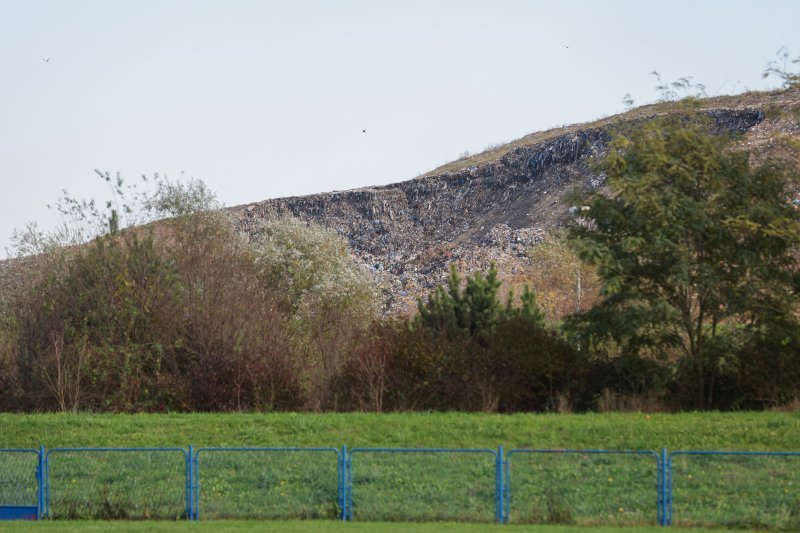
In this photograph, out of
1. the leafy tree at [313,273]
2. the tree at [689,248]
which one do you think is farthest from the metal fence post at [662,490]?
the leafy tree at [313,273]

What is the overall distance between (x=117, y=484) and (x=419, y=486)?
6.30 meters

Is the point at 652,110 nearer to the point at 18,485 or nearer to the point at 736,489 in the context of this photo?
the point at 736,489

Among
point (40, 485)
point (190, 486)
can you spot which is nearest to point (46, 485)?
point (40, 485)

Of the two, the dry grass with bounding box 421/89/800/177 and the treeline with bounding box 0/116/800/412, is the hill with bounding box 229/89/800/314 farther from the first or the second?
the treeline with bounding box 0/116/800/412

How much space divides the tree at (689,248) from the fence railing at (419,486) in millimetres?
8913

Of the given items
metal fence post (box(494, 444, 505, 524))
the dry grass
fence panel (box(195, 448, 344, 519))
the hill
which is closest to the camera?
metal fence post (box(494, 444, 505, 524))

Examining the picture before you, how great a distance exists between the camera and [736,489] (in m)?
18.3

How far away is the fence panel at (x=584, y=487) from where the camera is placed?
709 inches

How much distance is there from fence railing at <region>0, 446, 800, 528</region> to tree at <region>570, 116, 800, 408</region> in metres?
8.91

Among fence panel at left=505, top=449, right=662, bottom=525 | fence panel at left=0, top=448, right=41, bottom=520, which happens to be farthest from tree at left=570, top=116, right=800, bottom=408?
fence panel at left=0, top=448, right=41, bottom=520

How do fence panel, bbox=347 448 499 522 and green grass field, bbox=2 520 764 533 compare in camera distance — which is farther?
fence panel, bbox=347 448 499 522

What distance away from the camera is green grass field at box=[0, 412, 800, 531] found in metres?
18.2

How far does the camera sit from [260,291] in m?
34.8

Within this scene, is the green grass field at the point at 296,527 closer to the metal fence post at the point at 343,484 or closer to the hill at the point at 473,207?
the metal fence post at the point at 343,484
